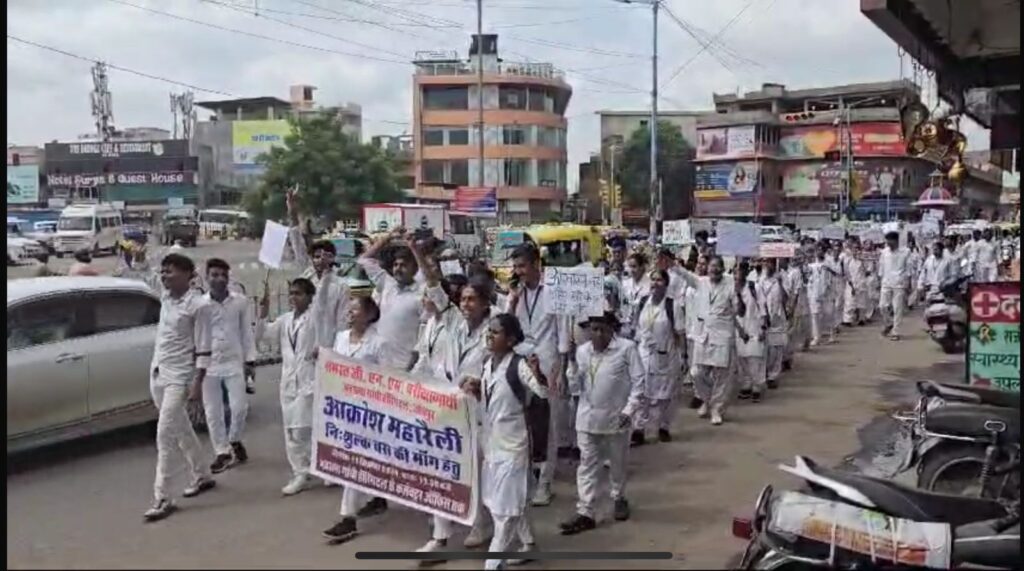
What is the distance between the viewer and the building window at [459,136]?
54594 millimetres

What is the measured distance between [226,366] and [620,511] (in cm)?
297

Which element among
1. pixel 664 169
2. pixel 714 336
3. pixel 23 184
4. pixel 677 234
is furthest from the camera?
pixel 664 169

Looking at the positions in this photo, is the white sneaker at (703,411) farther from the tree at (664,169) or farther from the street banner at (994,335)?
the tree at (664,169)

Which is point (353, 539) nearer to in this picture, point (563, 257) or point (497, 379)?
point (497, 379)

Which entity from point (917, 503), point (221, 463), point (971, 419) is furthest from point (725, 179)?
point (917, 503)

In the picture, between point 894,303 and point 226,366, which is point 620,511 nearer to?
point 226,366

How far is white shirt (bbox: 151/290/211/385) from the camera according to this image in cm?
646

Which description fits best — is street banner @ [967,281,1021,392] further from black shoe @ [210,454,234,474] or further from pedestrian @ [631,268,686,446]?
black shoe @ [210,454,234,474]

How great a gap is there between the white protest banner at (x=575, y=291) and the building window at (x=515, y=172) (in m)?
48.0

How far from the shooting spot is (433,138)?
55.2m

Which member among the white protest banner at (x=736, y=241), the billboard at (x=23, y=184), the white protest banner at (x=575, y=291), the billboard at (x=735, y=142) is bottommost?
the white protest banner at (x=575, y=291)

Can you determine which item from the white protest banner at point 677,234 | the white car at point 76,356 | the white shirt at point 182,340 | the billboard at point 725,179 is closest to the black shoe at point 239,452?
the white car at point 76,356

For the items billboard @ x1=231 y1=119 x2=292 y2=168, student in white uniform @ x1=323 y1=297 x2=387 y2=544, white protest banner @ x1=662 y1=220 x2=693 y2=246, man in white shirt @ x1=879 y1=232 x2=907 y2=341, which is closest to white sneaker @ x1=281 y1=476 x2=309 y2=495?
student in white uniform @ x1=323 y1=297 x2=387 y2=544

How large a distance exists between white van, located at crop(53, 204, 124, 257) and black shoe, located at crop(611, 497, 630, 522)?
22854 mm
